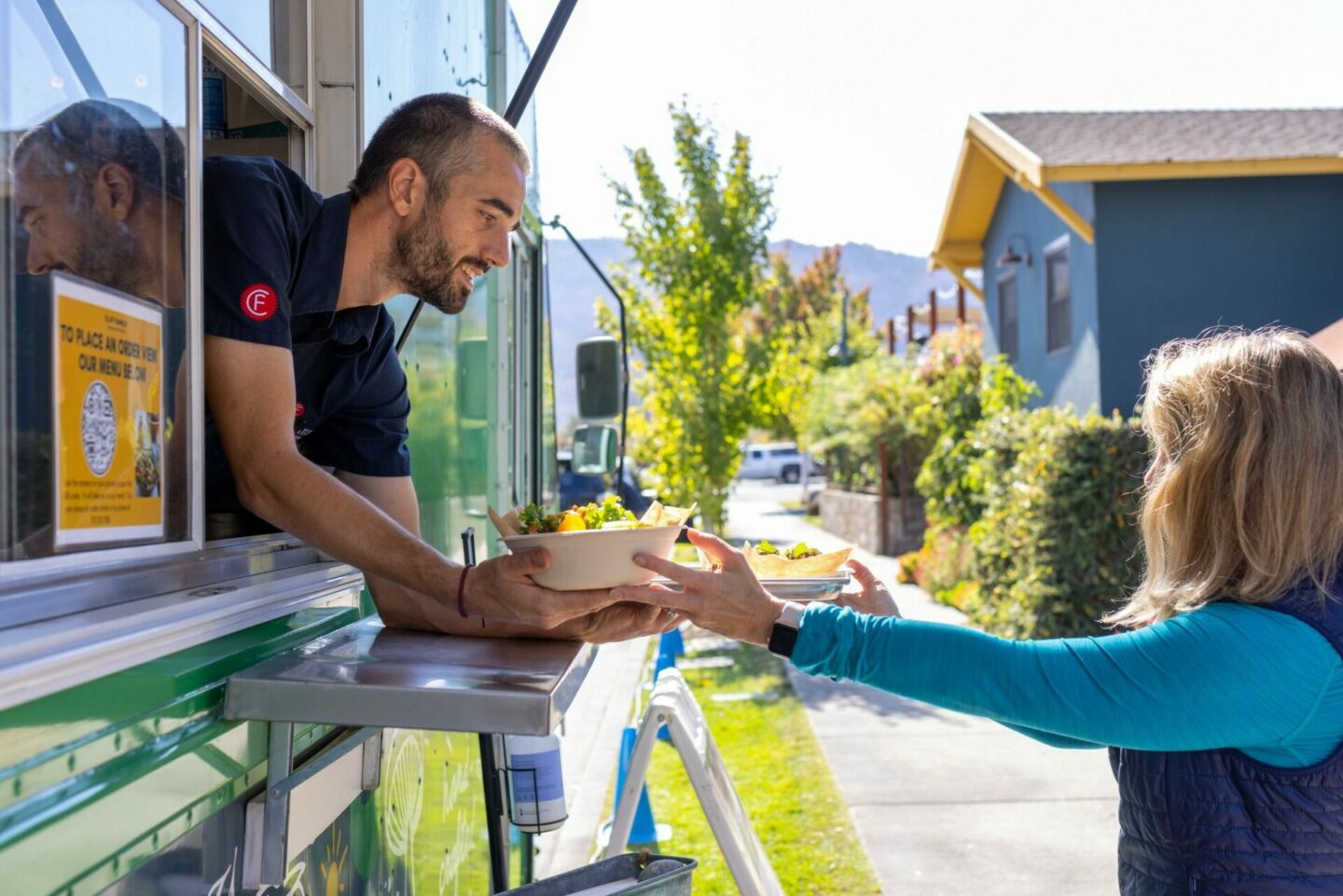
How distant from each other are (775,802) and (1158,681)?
5219 mm

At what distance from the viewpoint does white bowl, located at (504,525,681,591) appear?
209 centimetres

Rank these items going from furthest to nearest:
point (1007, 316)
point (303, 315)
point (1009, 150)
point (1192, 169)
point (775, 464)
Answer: point (775, 464), point (1007, 316), point (1009, 150), point (1192, 169), point (303, 315)

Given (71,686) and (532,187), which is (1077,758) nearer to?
(532,187)

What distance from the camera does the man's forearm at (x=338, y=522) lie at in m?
2.05

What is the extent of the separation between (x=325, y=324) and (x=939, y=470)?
13.1m

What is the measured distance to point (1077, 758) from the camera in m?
7.65

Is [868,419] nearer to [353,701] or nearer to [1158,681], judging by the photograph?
[1158,681]

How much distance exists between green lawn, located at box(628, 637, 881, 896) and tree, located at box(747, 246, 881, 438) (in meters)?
4.09

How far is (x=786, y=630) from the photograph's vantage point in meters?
2.22

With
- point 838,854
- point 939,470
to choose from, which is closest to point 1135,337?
point 939,470

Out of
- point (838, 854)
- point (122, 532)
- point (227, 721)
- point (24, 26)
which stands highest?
point (24, 26)

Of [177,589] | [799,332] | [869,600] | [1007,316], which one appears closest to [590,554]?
[177,589]

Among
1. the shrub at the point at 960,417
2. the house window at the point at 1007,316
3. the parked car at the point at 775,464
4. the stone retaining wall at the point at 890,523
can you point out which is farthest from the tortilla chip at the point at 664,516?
the parked car at the point at 775,464

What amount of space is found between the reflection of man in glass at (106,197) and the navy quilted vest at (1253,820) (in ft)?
5.74
